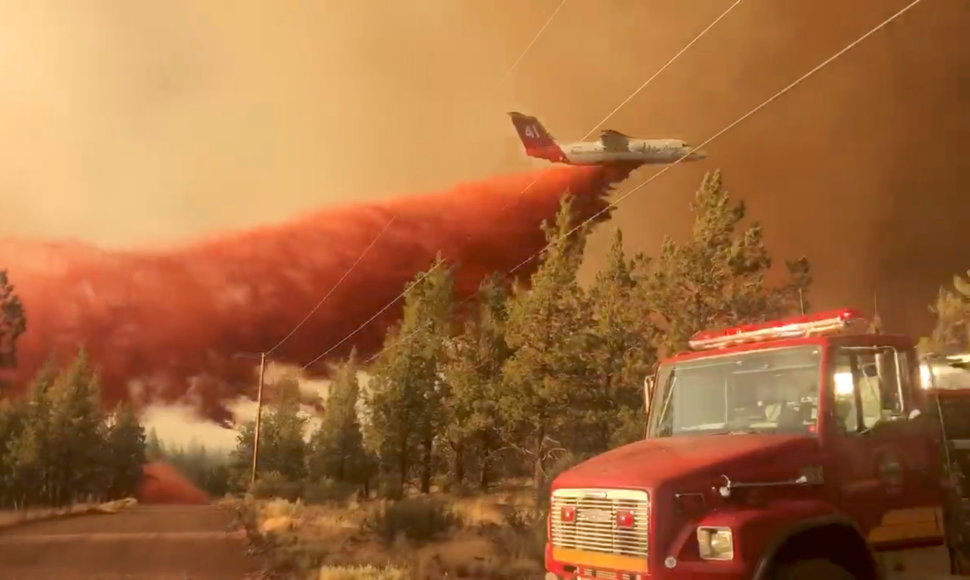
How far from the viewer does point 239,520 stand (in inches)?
949

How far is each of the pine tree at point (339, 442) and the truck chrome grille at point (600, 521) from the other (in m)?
32.1

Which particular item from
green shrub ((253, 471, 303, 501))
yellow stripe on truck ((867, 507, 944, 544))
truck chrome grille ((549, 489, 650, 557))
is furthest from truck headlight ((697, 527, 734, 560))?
Answer: green shrub ((253, 471, 303, 501))

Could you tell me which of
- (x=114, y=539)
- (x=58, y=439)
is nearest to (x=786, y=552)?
(x=114, y=539)

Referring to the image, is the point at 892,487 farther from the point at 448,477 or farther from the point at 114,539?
the point at 448,477

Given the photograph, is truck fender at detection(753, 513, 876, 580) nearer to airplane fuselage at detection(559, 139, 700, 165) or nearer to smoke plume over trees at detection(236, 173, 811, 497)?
smoke plume over trees at detection(236, 173, 811, 497)

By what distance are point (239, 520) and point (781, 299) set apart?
57.5 feet

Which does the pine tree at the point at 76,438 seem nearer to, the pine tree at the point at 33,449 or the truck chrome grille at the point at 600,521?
the pine tree at the point at 33,449

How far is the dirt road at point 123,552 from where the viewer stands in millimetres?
12047

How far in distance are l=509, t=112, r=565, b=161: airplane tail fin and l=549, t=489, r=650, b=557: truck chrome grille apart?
15.9 metres

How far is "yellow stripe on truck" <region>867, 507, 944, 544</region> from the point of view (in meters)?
6.05

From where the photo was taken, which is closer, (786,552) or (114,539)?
(786,552)

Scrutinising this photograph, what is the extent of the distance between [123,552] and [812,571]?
42.6ft

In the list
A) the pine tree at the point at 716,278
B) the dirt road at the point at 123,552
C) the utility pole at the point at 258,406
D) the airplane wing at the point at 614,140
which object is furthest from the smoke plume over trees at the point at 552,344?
the dirt road at the point at 123,552

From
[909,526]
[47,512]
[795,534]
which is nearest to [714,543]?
[795,534]
